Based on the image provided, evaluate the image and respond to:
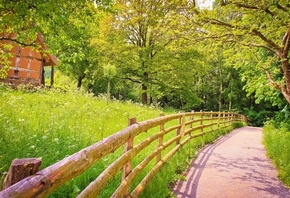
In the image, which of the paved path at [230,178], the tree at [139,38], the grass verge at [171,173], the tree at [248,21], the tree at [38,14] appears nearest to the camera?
the grass verge at [171,173]

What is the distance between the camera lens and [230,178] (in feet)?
21.5

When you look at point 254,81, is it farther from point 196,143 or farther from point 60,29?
point 60,29

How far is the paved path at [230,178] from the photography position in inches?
217

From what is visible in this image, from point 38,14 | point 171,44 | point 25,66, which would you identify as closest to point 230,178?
point 171,44

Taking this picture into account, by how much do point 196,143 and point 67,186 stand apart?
7242mm

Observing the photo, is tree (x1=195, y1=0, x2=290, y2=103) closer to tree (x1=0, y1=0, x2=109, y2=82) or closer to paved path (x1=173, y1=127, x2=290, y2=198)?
paved path (x1=173, y1=127, x2=290, y2=198)

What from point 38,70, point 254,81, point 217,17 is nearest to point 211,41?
point 217,17

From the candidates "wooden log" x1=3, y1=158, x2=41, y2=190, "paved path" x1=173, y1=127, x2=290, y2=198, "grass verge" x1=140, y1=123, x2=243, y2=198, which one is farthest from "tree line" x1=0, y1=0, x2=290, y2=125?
"wooden log" x1=3, y1=158, x2=41, y2=190

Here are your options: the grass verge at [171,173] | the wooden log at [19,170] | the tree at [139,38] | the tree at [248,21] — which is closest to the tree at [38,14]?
the tree at [248,21]

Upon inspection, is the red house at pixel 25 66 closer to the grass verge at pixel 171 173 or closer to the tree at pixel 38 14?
the tree at pixel 38 14

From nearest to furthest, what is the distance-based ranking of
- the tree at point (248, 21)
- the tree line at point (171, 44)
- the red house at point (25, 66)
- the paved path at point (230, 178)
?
1. the paved path at point (230, 178)
2. the tree line at point (171, 44)
3. the tree at point (248, 21)
4. the red house at point (25, 66)

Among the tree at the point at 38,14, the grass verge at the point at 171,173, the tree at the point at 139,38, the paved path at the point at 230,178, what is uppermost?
the tree at the point at 139,38

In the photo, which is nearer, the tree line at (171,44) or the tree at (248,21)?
the tree line at (171,44)

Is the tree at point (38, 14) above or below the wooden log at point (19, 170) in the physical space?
above
